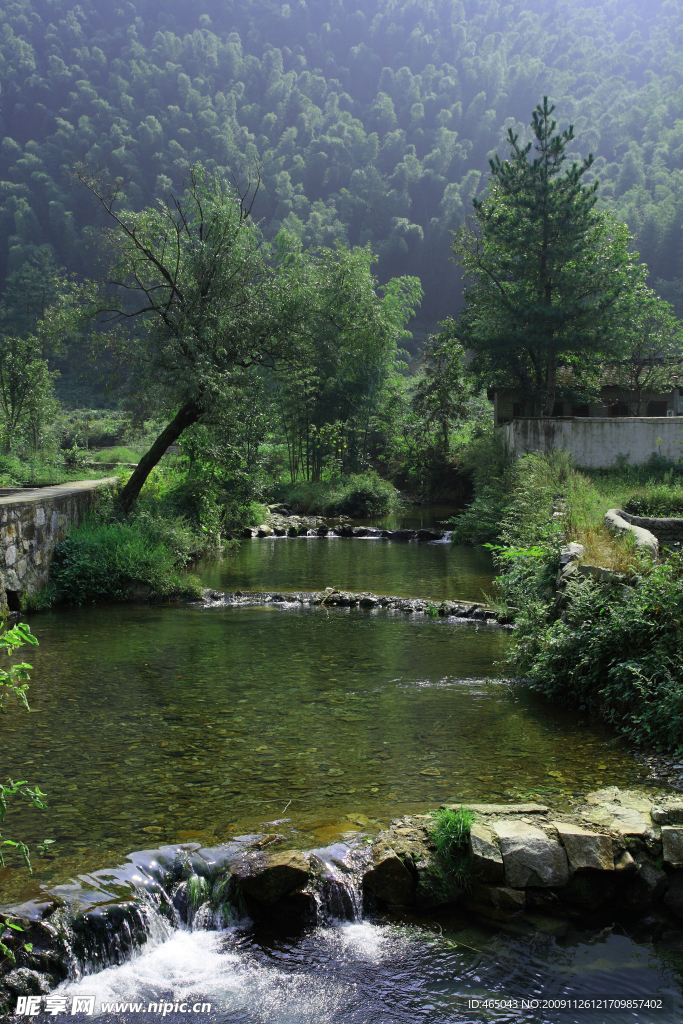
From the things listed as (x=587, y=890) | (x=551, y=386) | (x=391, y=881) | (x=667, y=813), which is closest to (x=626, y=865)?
(x=587, y=890)

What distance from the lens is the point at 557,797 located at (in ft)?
18.2

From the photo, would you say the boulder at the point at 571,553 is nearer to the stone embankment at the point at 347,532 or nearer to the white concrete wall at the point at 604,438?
the stone embankment at the point at 347,532

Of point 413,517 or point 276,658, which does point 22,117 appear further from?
point 276,658

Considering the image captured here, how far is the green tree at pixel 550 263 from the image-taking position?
25.8m

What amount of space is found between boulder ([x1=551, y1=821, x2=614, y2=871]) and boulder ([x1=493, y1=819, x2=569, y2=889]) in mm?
57

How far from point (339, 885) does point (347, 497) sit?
87.2 ft

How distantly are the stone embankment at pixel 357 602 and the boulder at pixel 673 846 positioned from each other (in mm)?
7168

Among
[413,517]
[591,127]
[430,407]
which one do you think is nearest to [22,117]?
[591,127]

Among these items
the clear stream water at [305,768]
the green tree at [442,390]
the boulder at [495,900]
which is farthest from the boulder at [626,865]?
the green tree at [442,390]

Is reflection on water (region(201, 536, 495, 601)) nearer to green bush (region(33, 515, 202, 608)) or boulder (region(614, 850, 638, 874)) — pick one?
green bush (region(33, 515, 202, 608))

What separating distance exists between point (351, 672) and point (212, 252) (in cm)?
1196

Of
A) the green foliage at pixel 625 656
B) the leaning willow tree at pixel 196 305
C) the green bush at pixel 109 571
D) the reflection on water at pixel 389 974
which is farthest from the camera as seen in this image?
the leaning willow tree at pixel 196 305

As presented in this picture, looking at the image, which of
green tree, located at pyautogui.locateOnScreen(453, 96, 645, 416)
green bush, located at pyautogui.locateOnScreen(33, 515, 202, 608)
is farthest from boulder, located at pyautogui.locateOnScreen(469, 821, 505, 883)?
green tree, located at pyautogui.locateOnScreen(453, 96, 645, 416)

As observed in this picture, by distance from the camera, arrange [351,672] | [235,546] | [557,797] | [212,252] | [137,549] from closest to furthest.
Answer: [557,797] < [351,672] < [137,549] < [212,252] < [235,546]
